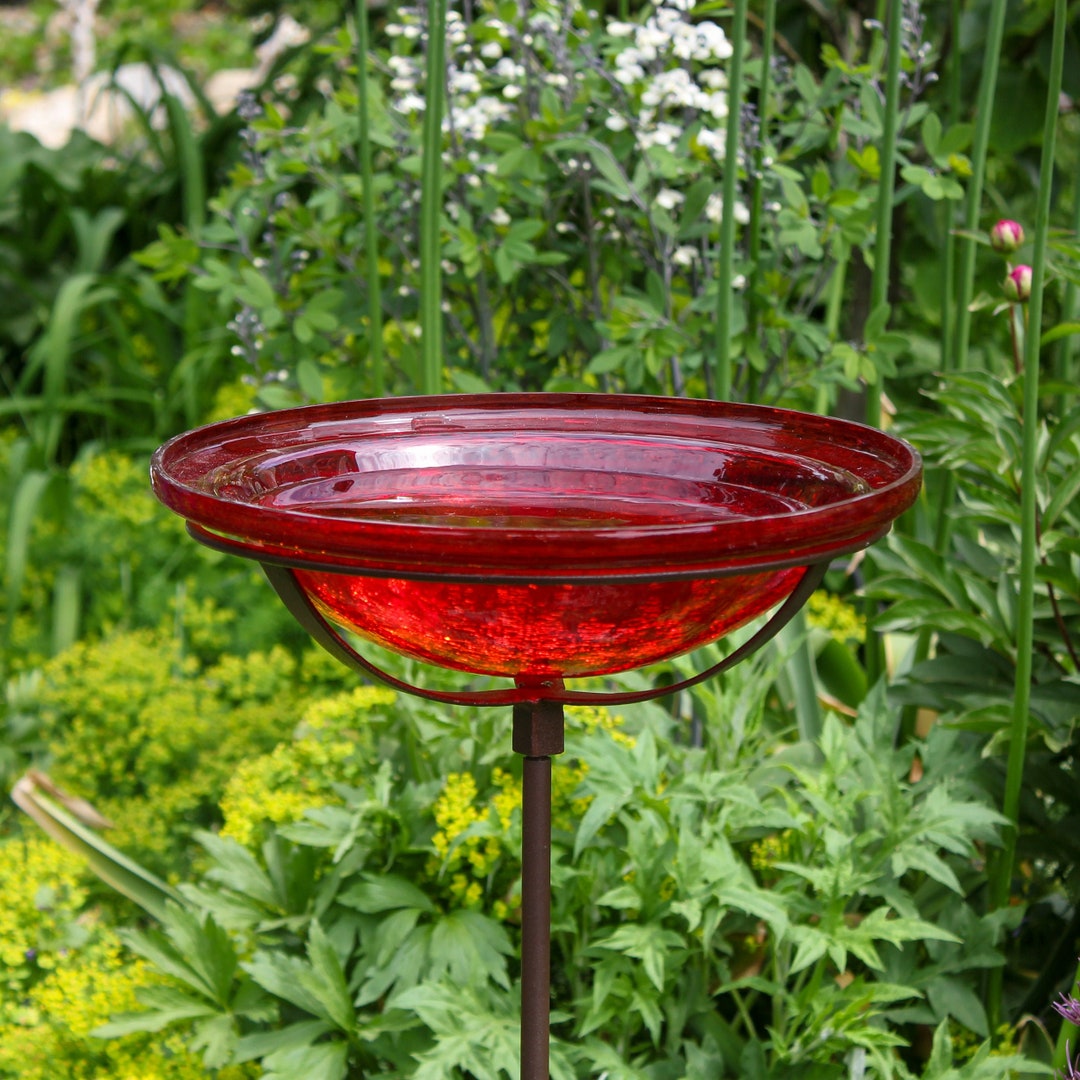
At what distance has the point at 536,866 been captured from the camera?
1.03m

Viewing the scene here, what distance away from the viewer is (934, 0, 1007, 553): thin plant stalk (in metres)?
1.76

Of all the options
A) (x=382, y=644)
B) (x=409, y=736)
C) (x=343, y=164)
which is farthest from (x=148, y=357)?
(x=382, y=644)

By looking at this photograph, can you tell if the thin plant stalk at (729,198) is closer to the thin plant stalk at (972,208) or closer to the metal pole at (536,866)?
the thin plant stalk at (972,208)

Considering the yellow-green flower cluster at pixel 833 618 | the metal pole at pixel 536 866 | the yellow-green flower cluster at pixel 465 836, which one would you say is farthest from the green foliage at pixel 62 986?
the yellow-green flower cluster at pixel 833 618

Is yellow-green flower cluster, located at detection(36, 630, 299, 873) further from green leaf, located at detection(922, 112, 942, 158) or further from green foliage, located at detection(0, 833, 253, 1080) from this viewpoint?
green leaf, located at detection(922, 112, 942, 158)

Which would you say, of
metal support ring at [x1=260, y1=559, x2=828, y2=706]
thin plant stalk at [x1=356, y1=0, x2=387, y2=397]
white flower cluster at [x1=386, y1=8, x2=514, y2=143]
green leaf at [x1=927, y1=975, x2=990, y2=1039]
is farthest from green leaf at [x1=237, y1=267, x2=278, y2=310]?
green leaf at [x1=927, y1=975, x2=990, y2=1039]

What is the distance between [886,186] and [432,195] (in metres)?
0.65

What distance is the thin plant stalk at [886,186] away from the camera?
1733 millimetres

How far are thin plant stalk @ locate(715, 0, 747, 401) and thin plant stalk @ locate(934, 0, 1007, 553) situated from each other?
33cm

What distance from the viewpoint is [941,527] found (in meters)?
2.02

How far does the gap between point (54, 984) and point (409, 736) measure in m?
0.59

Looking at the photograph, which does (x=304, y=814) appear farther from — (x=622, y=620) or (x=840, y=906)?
(x=622, y=620)

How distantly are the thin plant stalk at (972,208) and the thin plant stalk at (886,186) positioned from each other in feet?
0.39

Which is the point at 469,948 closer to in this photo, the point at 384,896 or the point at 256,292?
the point at 384,896
